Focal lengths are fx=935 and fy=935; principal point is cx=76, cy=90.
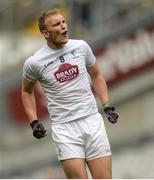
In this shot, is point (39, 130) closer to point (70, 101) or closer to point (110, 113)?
point (70, 101)

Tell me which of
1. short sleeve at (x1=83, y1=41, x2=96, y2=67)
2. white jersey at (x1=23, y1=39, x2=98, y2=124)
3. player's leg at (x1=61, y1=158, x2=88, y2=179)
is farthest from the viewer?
short sleeve at (x1=83, y1=41, x2=96, y2=67)

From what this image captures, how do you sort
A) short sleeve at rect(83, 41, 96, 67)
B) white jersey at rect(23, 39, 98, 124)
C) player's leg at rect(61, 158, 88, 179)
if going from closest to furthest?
player's leg at rect(61, 158, 88, 179), white jersey at rect(23, 39, 98, 124), short sleeve at rect(83, 41, 96, 67)

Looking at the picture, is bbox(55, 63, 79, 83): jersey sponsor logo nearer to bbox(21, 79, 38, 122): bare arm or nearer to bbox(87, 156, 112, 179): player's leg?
bbox(21, 79, 38, 122): bare arm

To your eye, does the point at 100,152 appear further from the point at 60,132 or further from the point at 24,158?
the point at 24,158

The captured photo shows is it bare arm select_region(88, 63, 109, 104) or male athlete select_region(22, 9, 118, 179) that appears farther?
bare arm select_region(88, 63, 109, 104)

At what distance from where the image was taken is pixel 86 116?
7418 millimetres

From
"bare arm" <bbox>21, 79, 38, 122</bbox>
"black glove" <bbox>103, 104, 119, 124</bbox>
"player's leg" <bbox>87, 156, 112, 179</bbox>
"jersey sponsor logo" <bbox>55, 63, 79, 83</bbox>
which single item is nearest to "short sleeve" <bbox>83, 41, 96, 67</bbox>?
"jersey sponsor logo" <bbox>55, 63, 79, 83</bbox>

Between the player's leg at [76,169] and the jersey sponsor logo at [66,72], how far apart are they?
639 millimetres

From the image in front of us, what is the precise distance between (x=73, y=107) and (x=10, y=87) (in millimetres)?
7049

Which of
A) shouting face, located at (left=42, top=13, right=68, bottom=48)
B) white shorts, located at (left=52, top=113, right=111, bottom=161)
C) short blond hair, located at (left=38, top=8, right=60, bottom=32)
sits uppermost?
short blond hair, located at (left=38, top=8, right=60, bottom=32)

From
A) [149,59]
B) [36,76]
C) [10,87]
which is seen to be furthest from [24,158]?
[36,76]

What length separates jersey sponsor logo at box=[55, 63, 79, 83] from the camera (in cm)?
732

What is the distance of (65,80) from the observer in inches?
289

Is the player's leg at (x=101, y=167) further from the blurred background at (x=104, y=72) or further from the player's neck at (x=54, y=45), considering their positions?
the blurred background at (x=104, y=72)
